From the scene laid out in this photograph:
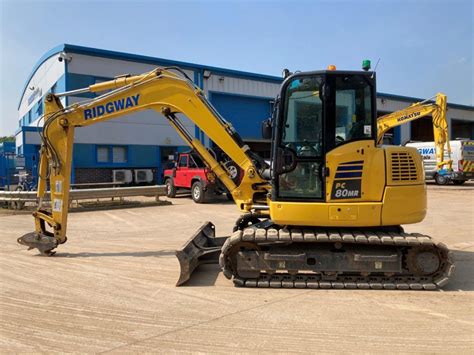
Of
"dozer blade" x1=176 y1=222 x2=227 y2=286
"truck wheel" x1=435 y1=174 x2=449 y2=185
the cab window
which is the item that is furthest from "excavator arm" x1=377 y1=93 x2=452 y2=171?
the cab window

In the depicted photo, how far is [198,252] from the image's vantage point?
252 inches

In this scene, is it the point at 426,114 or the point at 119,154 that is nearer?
the point at 426,114

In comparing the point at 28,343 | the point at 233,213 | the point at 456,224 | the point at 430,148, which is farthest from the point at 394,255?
the point at 430,148

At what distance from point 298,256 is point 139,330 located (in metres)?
2.42

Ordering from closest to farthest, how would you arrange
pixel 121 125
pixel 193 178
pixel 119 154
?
pixel 193 178 → pixel 121 125 → pixel 119 154

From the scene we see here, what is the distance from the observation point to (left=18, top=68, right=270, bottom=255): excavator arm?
7262mm

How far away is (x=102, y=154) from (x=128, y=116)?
2.79 metres

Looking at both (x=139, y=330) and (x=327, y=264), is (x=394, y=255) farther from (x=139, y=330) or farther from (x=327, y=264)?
(x=139, y=330)

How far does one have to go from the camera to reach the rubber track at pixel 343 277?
5.52 meters

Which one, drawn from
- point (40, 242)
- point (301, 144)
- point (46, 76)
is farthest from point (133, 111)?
point (46, 76)

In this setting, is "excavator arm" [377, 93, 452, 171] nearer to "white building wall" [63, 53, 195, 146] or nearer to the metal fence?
"white building wall" [63, 53, 195, 146]

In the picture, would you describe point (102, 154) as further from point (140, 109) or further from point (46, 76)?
point (140, 109)

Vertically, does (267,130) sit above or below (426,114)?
below

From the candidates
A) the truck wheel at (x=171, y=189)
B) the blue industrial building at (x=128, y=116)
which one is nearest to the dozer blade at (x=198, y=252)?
the truck wheel at (x=171, y=189)
